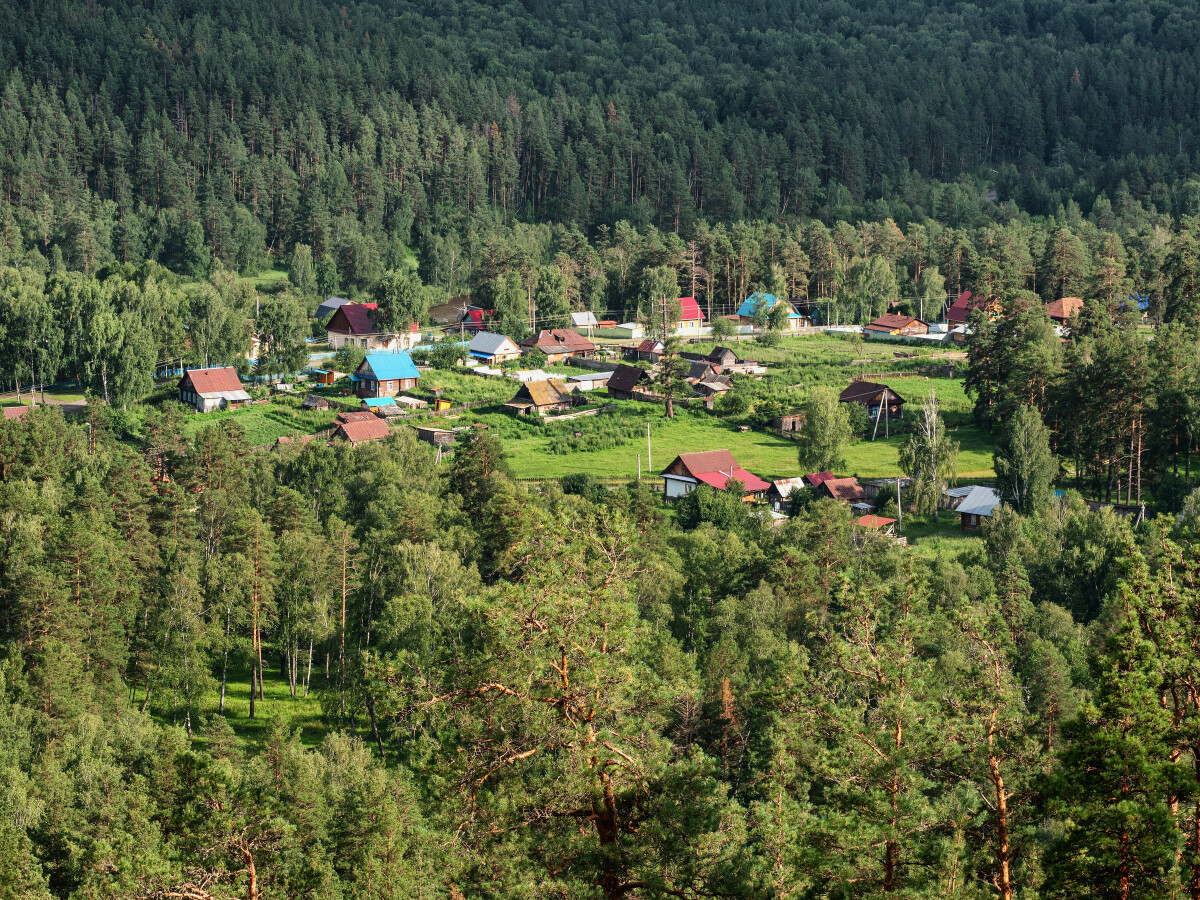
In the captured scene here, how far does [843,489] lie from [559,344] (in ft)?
127

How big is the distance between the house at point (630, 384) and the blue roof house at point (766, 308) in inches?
986

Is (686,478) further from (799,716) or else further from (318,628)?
(799,716)

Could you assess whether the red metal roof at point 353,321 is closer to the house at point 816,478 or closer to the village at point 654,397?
the village at point 654,397

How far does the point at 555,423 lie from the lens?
72750 mm

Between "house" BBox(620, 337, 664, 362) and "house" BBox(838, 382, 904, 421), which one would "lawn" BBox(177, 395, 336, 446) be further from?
"house" BBox(838, 382, 904, 421)

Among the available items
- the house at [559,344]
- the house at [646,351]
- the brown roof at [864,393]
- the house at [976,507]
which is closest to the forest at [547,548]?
the house at [976,507]

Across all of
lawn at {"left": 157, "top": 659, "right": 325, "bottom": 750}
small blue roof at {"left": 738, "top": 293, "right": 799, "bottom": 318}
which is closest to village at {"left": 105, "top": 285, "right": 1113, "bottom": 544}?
small blue roof at {"left": 738, "top": 293, "right": 799, "bottom": 318}

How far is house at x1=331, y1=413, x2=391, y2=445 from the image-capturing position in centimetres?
6694

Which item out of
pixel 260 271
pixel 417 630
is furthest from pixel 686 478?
pixel 260 271

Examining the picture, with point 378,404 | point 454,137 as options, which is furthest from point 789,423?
point 454,137

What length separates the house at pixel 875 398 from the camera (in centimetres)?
7212

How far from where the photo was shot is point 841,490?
191 feet

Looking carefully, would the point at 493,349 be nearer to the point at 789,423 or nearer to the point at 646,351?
the point at 646,351

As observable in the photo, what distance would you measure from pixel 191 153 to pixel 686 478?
93.4 m
